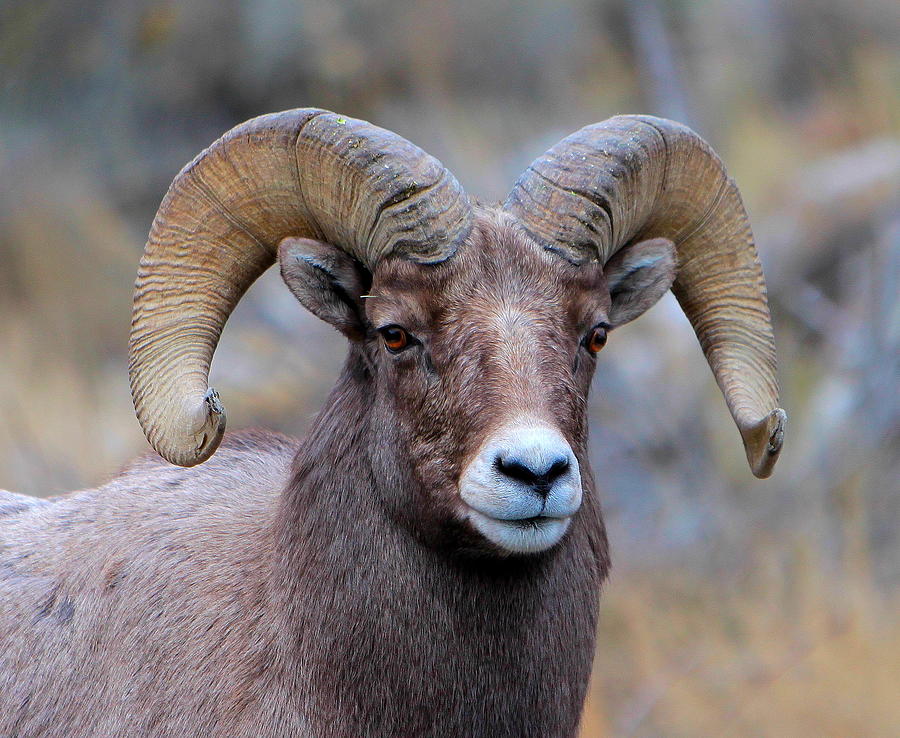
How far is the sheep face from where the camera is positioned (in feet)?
14.3

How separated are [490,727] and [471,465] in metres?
1.10

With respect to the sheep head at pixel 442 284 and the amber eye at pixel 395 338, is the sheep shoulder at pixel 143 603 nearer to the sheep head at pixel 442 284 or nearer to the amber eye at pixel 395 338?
the sheep head at pixel 442 284

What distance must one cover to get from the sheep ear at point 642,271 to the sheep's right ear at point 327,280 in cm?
113

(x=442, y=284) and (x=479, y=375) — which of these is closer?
(x=479, y=375)

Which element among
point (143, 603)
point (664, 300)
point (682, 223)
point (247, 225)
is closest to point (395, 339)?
point (247, 225)

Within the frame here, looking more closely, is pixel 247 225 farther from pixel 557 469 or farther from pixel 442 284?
pixel 557 469

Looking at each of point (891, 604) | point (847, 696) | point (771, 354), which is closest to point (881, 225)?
point (891, 604)

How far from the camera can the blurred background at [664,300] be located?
35.4ft

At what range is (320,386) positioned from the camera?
13930 mm

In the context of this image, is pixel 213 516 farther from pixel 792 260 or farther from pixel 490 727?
pixel 792 260

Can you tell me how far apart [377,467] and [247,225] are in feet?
4.01

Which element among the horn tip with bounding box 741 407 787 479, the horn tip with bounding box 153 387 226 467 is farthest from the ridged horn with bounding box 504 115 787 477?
the horn tip with bounding box 153 387 226 467

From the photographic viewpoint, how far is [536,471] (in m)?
4.23

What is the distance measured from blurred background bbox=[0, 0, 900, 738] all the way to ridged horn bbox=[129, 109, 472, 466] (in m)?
6.20
